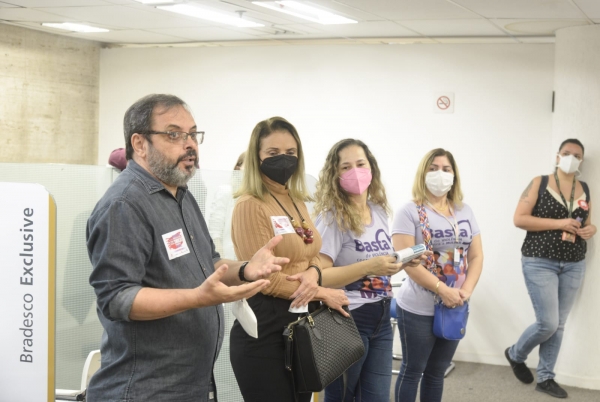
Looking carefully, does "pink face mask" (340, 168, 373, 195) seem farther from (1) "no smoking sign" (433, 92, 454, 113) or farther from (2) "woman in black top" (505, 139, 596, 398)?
(1) "no smoking sign" (433, 92, 454, 113)

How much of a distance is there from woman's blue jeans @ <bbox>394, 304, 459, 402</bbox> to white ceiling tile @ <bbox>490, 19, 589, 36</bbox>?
2463 millimetres

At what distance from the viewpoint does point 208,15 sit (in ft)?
17.8

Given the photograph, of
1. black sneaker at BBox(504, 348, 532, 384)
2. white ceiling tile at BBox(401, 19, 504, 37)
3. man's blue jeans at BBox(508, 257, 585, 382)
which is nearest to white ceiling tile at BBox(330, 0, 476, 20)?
white ceiling tile at BBox(401, 19, 504, 37)

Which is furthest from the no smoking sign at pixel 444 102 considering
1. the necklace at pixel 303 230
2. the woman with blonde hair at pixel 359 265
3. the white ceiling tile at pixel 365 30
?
the necklace at pixel 303 230

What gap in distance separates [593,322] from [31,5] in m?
4.62

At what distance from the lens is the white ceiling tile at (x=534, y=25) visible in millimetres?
5117

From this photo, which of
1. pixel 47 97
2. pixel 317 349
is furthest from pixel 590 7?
pixel 47 97

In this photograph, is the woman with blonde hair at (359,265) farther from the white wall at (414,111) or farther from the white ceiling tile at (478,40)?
the white ceiling tile at (478,40)

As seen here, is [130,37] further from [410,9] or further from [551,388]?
[551,388]

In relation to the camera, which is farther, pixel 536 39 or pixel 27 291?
pixel 536 39

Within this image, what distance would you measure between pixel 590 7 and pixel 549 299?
198 cm

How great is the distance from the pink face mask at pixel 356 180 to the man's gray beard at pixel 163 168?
147cm

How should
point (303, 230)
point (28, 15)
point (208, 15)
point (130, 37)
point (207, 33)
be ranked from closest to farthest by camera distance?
point (303, 230)
point (208, 15)
point (28, 15)
point (207, 33)
point (130, 37)

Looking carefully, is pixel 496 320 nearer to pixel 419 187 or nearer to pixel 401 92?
pixel 401 92
